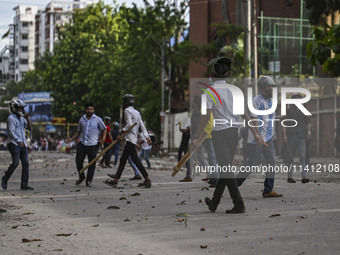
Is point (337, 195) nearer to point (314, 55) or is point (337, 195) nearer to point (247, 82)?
point (314, 55)

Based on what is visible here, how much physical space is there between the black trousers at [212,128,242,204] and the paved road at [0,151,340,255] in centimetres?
29

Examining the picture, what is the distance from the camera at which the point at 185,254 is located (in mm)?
6410

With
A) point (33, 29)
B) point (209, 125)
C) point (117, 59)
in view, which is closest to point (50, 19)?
point (33, 29)

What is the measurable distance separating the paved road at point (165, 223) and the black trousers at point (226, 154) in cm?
29

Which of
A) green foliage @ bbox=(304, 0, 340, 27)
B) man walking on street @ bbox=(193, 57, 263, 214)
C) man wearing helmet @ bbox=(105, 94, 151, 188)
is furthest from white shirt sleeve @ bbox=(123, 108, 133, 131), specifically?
man walking on street @ bbox=(193, 57, 263, 214)

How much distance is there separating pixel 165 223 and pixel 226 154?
1236 millimetres

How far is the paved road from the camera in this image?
682cm

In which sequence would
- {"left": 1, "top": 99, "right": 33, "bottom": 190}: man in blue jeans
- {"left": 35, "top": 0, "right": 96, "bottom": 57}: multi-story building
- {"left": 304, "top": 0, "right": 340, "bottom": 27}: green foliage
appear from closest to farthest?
{"left": 304, "top": 0, "right": 340, "bottom": 27}: green foliage → {"left": 1, "top": 99, "right": 33, "bottom": 190}: man in blue jeans → {"left": 35, "top": 0, "right": 96, "bottom": 57}: multi-story building

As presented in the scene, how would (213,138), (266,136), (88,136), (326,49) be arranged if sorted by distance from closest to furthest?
(213,138), (326,49), (266,136), (88,136)

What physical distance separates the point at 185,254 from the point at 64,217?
3487 millimetres

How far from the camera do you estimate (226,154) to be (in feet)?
30.7

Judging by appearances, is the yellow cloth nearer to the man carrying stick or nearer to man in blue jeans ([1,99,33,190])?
man in blue jeans ([1,99,33,190])

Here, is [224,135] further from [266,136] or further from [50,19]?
[50,19]

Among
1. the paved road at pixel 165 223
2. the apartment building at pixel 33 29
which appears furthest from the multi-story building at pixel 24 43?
the paved road at pixel 165 223
